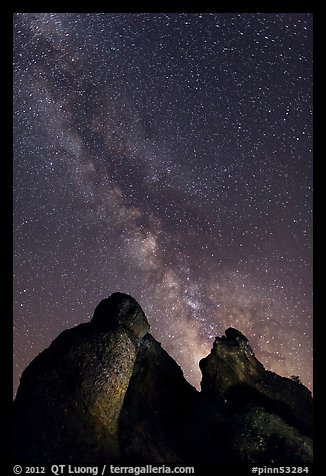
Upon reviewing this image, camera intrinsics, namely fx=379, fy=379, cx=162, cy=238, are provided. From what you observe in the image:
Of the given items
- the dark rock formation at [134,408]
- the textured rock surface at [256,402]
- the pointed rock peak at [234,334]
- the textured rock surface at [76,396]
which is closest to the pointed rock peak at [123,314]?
the dark rock formation at [134,408]

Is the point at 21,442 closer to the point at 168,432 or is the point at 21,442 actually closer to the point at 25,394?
the point at 25,394

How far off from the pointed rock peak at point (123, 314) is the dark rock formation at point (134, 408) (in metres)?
0.03

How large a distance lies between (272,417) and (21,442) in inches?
267

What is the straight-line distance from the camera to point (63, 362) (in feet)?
34.0

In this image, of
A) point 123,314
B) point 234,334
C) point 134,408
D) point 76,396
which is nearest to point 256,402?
point 234,334

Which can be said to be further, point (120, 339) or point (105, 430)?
A: point (120, 339)

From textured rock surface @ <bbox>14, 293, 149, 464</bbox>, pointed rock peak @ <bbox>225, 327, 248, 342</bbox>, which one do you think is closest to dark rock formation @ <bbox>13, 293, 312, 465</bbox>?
textured rock surface @ <bbox>14, 293, 149, 464</bbox>

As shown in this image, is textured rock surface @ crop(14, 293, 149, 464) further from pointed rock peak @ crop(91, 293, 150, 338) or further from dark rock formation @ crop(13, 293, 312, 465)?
pointed rock peak @ crop(91, 293, 150, 338)

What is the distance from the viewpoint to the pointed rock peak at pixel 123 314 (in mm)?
11656

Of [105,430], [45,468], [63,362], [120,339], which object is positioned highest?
[120,339]

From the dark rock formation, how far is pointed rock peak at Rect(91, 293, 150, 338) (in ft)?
0.10

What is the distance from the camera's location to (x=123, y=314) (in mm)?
11781
